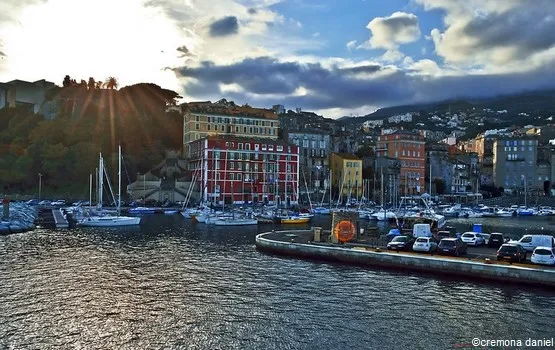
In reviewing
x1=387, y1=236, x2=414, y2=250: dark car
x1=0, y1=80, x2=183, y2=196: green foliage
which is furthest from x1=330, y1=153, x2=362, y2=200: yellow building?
x1=387, y1=236, x2=414, y2=250: dark car

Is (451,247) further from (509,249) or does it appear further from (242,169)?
(242,169)

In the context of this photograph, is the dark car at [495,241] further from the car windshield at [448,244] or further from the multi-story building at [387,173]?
the multi-story building at [387,173]

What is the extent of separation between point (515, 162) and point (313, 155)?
6539cm

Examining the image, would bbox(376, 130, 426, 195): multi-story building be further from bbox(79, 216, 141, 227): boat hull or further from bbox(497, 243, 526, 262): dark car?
bbox(497, 243, 526, 262): dark car

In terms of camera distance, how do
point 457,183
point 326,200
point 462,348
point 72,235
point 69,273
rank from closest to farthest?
point 462,348 < point 69,273 < point 72,235 < point 326,200 < point 457,183

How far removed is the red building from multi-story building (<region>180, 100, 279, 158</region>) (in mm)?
7289

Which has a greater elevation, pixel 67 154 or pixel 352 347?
pixel 67 154

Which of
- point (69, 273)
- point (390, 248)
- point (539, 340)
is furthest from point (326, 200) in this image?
point (539, 340)

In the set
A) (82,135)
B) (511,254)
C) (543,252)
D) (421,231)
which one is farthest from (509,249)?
(82,135)

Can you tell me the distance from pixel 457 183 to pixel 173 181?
262 feet

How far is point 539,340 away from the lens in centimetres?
1845

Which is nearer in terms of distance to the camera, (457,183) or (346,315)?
(346,315)

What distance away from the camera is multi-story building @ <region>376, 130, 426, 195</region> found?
122m

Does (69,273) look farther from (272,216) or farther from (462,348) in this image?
(272,216)
